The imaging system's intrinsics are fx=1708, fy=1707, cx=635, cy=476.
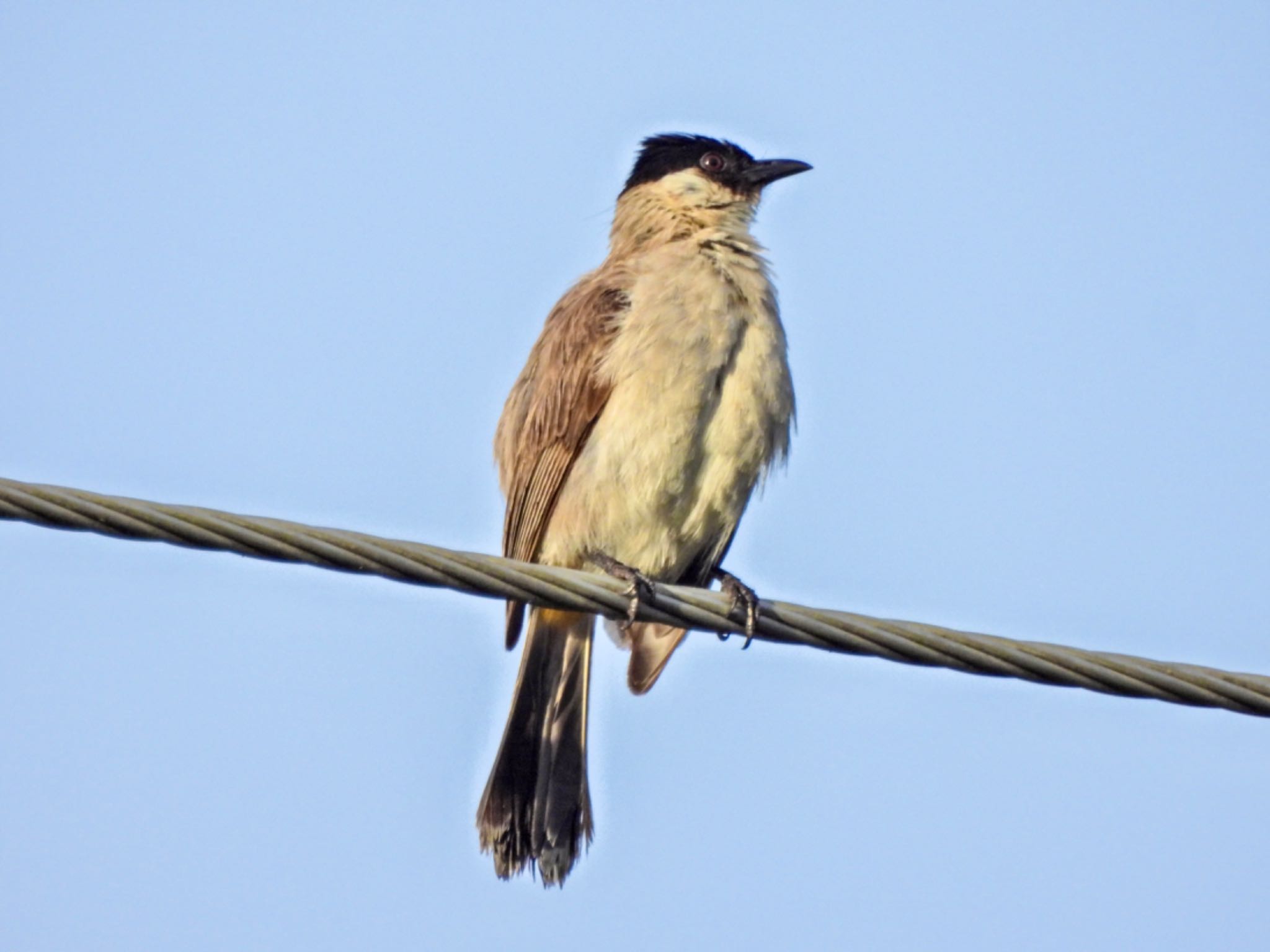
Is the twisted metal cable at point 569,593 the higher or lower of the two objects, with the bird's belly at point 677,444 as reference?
lower

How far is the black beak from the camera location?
25.1 ft

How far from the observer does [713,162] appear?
304 inches

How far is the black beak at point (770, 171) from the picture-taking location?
25.1ft

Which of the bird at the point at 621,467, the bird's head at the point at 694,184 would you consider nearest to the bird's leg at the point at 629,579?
the bird at the point at 621,467

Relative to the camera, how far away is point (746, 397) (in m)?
6.23

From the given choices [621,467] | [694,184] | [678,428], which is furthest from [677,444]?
[694,184]

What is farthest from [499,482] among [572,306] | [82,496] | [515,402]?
[82,496]

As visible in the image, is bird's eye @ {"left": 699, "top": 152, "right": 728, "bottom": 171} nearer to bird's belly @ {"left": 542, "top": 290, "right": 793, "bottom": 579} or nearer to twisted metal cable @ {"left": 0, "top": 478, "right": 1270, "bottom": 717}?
bird's belly @ {"left": 542, "top": 290, "right": 793, "bottom": 579}

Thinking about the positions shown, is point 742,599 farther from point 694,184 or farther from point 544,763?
point 694,184

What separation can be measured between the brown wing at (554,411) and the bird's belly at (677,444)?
0.22 ft

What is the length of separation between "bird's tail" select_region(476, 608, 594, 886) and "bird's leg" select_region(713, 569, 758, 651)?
2.32ft

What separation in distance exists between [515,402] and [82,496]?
11.6 ft

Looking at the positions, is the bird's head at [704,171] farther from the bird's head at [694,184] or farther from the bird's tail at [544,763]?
the bird's tail at [544,763]

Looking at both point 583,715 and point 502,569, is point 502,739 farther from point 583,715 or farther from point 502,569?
point 502,569
